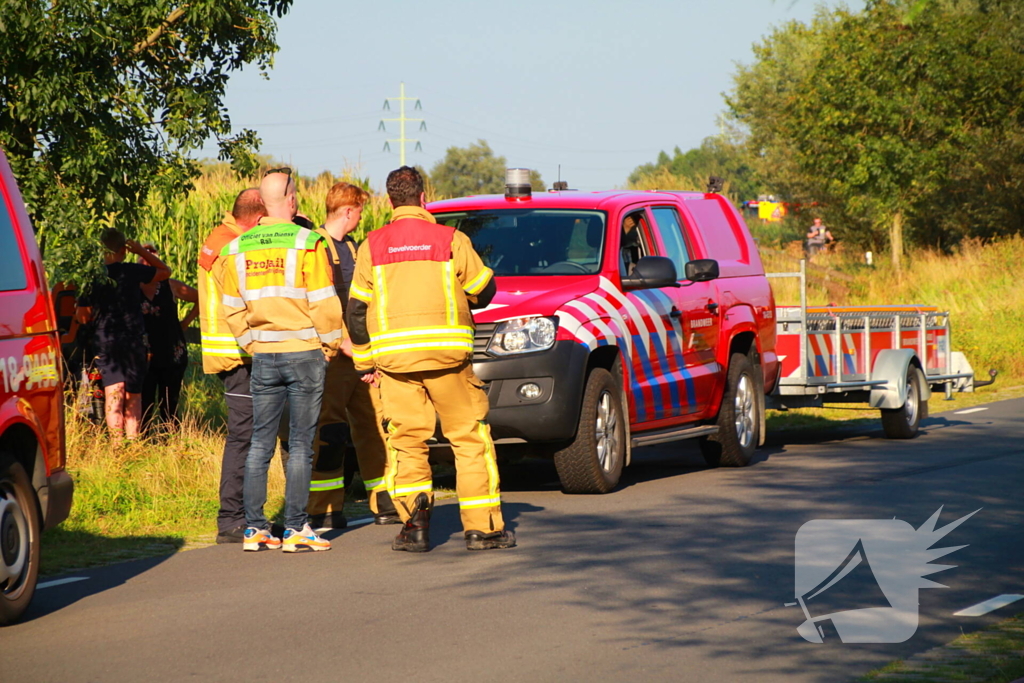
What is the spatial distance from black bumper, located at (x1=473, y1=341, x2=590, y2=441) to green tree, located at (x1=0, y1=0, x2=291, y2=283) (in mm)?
3154

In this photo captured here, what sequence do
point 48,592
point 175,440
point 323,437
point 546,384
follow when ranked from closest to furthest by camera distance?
point 48,592 < point 323,437 < point 546,384 < point 175,440

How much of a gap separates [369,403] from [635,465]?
3.72 metres

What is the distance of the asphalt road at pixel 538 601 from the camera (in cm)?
523

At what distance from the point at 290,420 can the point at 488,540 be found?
1281 millimetres

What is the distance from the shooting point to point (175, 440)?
1066cm

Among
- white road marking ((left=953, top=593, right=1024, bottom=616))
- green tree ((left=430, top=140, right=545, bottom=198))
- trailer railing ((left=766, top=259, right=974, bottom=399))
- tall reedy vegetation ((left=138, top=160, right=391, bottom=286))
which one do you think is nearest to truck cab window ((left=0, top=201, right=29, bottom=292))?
white road marking ((left=953, top=593, right=1024, bottom=616))

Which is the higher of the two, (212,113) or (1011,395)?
(212,113)

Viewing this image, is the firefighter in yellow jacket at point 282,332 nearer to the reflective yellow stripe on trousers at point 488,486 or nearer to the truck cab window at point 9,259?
the reflective yellow stripe on trousers at point 488,486

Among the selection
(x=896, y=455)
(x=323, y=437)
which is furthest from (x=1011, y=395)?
(x=323, y=437)

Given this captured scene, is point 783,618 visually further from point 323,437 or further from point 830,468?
point 830,468

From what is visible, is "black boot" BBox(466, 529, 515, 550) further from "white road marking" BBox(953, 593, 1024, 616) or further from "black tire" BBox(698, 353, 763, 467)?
"black tire" BBox(698, 353, 763, 467)

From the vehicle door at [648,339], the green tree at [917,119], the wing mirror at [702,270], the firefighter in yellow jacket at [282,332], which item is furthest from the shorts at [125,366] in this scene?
the green tree at [917,119]

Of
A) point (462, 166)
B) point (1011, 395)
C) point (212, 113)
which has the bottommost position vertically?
point (1011, 395)

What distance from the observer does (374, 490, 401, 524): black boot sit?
348 inches
